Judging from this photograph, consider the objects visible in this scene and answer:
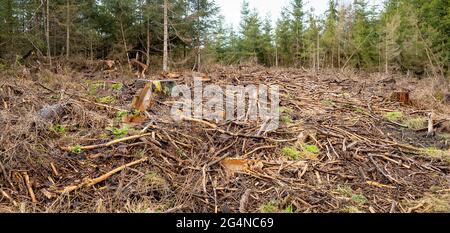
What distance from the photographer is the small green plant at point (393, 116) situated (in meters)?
7.25

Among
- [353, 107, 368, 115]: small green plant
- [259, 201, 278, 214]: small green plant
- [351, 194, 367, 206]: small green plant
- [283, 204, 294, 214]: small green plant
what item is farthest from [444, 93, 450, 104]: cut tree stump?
[259, 201, 278, 214]: small green plant

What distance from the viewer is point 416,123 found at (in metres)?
6.85

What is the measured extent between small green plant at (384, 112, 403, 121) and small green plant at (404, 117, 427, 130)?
0.28 m

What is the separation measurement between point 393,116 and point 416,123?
1.94 ft

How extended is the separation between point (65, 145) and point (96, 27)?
1998cm

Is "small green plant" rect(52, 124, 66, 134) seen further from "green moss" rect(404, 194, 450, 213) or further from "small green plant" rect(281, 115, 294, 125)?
"green moss" rect(404, 194, 450, 213)

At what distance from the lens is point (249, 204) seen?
12.4ft

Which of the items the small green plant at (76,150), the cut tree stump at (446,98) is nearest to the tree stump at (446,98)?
the cut tree stump at (446,98)

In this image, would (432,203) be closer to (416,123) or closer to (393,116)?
(416,123)

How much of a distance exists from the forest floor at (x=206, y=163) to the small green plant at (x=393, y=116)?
1.24 feet

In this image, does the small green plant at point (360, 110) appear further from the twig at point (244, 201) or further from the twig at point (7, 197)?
the twig at point (7, 197)

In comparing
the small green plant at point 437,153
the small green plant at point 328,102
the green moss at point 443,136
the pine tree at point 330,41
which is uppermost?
the pine tree at point 330,41

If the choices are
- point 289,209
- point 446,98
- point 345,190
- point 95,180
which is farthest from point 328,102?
point 95,180
